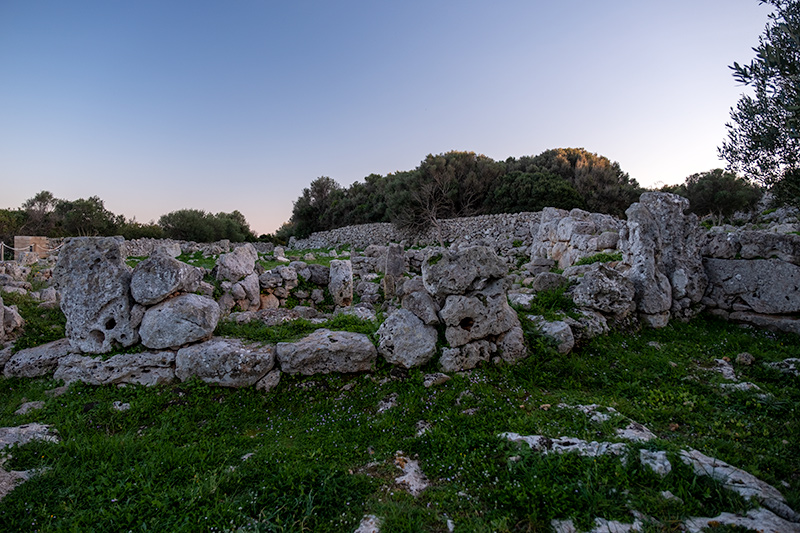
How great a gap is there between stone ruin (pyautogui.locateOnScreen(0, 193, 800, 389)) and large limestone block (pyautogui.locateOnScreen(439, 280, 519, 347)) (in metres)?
0.02

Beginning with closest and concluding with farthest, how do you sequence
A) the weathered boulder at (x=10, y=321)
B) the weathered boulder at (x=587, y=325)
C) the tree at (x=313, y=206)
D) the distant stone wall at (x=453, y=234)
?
the weathered boulder at (x=10, y=321), the weathered boulder at (x=587, y=325), the distant stone wall at (x=453, y=234), the tree at (x=313, y=206)

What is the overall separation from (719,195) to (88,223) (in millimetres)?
55691

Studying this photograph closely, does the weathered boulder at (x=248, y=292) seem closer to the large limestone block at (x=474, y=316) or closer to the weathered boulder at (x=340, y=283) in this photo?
the weathered boulder at (x=340, y=283)

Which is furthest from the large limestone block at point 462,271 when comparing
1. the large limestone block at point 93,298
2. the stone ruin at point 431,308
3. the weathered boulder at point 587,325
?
the large limestone block at point 93,298

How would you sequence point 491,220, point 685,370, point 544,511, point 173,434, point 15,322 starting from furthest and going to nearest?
point 491,220
point 15,322
point 685,370
point 173,434
point 544,511

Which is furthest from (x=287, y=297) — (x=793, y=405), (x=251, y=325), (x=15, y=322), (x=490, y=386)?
(x=793, y=405)

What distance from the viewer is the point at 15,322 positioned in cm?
736

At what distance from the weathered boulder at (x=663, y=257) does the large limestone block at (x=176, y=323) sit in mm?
9485

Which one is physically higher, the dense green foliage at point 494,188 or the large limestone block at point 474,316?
the dense green foliage at point 494,188

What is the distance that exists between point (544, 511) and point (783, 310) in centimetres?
890

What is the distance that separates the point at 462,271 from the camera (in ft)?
22.0

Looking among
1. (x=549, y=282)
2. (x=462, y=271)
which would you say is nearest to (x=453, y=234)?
(x=549, y=282)

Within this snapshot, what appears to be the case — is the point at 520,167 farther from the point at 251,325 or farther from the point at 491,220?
the point at 251,325

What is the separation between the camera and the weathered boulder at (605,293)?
321 inches
